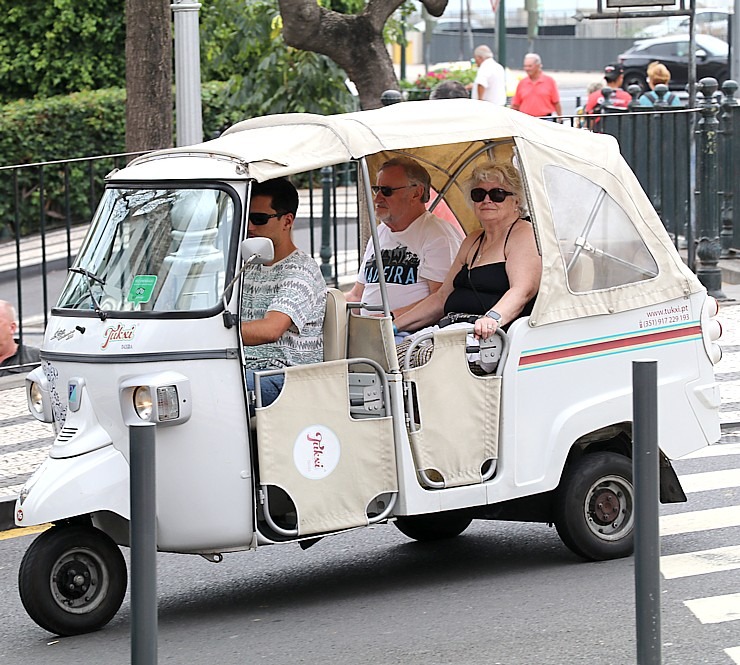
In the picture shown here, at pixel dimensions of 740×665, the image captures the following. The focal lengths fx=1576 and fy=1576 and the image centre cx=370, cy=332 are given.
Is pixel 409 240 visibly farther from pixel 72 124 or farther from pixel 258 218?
pixel 72 124

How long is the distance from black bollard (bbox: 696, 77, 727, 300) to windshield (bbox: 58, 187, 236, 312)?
26.7 ft

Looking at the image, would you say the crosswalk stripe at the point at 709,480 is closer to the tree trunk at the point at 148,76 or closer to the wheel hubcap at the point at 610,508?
the wheel hubcap at the point at 610,508

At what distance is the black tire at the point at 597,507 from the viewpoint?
6680mm

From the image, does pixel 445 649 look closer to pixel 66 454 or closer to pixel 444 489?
pixel 444 489

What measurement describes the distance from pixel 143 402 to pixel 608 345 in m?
2.08

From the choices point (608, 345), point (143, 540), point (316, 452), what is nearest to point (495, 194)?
point (608, 345)

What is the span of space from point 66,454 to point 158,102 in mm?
6648

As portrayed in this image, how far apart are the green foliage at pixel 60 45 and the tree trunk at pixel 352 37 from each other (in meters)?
13.0

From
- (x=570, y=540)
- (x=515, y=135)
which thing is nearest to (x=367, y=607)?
(x=570, y=540)

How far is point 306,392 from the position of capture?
19.8 ft

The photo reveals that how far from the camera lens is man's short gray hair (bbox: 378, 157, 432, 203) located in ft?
23.9

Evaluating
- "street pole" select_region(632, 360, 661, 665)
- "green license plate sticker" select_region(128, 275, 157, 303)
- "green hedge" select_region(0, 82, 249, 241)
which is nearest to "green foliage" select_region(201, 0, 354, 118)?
"green hedge" select_region(0, 82, 249, 241)

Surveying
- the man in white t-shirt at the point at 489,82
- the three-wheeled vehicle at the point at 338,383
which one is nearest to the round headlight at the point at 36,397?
the three-wheeled vehicle at the point at 338,383

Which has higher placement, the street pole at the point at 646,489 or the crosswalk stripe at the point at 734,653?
the street pole at the point at 646,489
